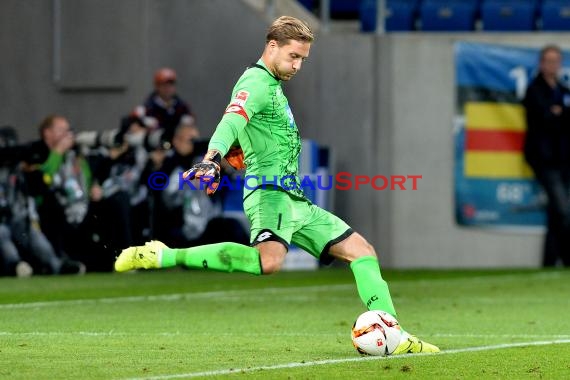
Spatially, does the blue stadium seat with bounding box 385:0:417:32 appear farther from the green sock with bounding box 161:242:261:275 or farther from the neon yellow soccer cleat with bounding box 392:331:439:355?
the green sock with bounding box 161:242:261:275

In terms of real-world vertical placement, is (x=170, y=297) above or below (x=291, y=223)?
below

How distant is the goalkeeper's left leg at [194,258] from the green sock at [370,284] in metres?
0.58

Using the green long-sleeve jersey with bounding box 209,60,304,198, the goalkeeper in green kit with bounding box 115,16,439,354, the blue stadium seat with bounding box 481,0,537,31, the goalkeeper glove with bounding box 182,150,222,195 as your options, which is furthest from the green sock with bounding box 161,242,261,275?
the blue stadium seat with bounding box 481,0,537,31

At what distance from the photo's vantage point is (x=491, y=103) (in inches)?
768

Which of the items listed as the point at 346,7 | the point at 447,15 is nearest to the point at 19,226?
the point at 346,7

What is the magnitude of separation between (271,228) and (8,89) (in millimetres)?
12646

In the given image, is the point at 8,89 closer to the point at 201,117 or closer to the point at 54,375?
the point at 201,117

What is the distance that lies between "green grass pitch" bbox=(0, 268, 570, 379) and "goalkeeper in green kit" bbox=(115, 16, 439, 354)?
494mm

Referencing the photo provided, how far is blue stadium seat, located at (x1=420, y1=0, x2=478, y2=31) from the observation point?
20344mm

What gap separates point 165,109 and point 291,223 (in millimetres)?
9346

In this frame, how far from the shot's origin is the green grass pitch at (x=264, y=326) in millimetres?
7242

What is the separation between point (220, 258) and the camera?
778 cm

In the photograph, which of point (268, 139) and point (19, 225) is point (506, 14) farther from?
point (268, 139)

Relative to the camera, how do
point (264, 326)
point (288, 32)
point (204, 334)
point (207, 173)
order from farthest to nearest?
point (264, 326) < point (204, 334) < point (288, 32) < point (207, 173)
